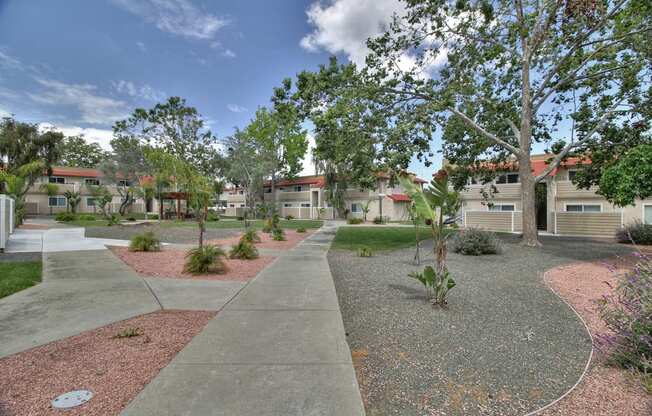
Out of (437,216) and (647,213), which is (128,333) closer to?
(437,216)

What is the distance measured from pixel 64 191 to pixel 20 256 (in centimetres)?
3910

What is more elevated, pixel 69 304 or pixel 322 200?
pixel 322 200

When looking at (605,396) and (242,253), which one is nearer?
(605,396)

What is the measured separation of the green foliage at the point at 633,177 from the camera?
9.20 m

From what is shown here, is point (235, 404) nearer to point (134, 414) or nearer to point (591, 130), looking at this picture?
point (134, 414)

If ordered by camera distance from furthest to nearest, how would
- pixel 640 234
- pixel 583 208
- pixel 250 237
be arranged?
1. pixel 583 208
2. pixel 640 234
3. pixel 250 237

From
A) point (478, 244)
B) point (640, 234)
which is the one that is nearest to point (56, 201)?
point (478, 244)

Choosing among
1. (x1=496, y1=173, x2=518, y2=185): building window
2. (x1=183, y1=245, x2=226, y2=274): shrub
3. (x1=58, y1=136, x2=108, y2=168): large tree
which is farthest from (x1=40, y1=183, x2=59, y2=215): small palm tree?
(x1=496, y1=173, x2=518, y2=185): building window

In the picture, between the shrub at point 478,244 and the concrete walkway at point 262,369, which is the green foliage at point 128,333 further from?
the shrub at point 478,244

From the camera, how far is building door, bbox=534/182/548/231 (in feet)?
79.2

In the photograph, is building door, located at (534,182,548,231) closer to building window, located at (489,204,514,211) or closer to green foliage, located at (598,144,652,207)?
building window, located at (489,204,514,211)

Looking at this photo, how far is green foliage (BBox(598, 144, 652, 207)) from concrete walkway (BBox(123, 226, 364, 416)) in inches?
390

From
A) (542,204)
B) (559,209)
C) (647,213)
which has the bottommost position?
(647,213)

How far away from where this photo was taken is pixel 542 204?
81.7 feet
